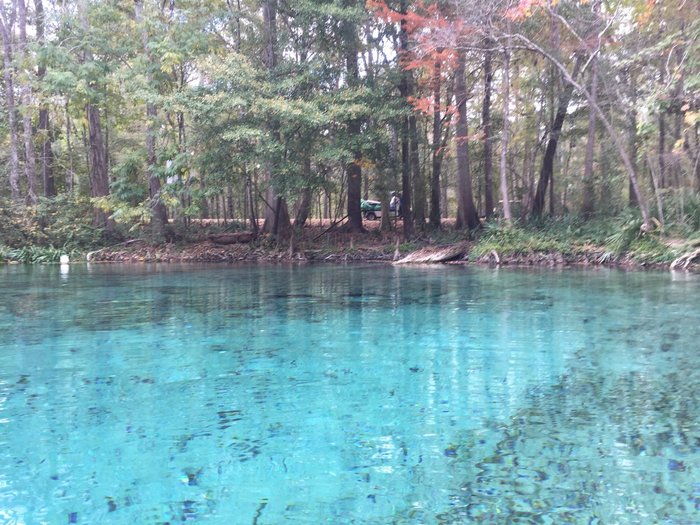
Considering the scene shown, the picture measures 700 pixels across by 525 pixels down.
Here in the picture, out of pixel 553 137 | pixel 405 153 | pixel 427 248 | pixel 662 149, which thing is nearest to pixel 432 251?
pixel 427 248

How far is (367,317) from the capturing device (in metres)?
8.68

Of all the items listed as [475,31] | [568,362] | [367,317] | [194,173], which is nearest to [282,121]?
[194,173]

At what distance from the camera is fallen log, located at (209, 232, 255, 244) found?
23.6 m

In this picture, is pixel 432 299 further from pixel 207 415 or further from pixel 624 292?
pixel 207 415

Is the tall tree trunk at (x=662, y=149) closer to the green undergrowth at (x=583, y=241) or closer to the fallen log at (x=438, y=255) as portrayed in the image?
the green undergrowth at (x=583, y=241)

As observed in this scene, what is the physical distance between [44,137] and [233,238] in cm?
896

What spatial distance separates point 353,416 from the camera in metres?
4.29

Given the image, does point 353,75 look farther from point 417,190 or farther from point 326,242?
point 326,242

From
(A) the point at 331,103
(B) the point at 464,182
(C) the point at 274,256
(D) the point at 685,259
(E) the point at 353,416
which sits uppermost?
(A) the point at 331,103

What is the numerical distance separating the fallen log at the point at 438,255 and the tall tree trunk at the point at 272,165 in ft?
16.6

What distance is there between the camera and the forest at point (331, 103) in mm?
17734

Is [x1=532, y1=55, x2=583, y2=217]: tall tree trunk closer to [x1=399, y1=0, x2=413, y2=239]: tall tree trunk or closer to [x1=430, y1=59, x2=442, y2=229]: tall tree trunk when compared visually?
[x1=430, y1=59, x2=442, y2=229]: tall tree trunk

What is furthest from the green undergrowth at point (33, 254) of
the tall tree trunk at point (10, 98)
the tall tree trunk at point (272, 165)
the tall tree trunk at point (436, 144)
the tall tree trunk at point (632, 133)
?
the tall tree trunk at point (632, 133)

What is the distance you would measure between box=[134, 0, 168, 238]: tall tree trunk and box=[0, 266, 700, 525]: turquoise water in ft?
42.5
